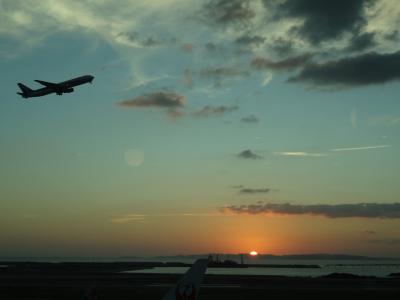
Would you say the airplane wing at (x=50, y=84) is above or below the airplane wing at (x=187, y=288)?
above

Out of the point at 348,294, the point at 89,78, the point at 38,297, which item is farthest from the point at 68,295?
the point at 89,78

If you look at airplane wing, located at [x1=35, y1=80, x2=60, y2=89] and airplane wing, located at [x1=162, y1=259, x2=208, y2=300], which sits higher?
airplane wing, located at [x1=35, y1=80, x2=60, y2=89]

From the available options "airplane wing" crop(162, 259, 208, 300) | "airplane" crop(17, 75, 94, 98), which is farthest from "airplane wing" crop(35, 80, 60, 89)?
"airplane wing" crop(162, 259, 208, 300)

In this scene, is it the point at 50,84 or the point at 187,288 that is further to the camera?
the point at 50,84

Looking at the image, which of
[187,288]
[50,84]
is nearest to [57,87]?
[50,84]

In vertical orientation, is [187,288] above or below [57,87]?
below

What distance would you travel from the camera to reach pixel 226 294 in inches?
2398

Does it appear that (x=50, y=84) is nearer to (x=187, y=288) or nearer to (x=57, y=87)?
(x=57, y=87)

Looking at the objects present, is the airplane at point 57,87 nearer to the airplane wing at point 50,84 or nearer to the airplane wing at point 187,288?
the airplane wing at point 50,84

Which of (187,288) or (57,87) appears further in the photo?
(57,87)

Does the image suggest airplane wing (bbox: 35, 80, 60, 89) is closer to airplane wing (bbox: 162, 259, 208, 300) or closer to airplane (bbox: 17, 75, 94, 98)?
airplane (bbox: 17, 75, 94, 98)

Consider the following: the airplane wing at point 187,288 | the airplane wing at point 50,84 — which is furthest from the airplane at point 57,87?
the airplane wing at point 187,288

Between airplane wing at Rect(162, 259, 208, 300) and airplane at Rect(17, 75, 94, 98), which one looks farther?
airplane at Rect(17, 75, 94, 98)

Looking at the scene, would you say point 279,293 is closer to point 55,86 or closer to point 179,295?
point 179,295
